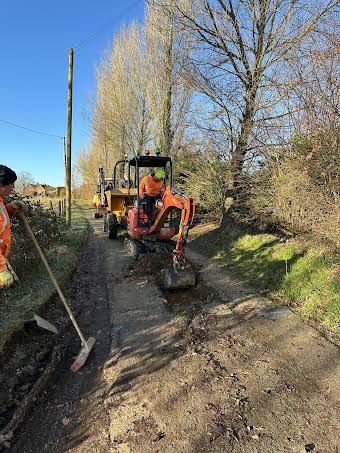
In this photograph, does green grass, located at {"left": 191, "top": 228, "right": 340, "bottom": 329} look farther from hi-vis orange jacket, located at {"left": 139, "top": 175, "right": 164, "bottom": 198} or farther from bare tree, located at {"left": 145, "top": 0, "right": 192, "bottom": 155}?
bare tree, located at {"left": 145, "top": 0, "right": 192, "bottom": 155}

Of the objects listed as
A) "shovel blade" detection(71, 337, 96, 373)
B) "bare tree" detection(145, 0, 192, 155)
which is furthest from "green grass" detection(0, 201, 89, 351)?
"bare tree" detection(145, 0, 192, 155)

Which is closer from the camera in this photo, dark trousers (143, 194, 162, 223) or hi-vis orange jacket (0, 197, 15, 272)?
hi-vis orange jacket (0, 197, 15, 272)

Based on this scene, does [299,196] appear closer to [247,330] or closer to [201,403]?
[247,330]

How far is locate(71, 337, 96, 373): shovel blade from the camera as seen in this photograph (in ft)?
13.5

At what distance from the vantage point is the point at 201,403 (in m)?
3.42

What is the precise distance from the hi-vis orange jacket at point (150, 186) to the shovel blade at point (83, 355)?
5357 millimetres

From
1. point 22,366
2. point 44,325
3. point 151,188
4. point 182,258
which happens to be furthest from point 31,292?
point 151,188

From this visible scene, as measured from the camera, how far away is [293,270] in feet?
22.7

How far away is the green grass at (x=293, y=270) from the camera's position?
5566mm

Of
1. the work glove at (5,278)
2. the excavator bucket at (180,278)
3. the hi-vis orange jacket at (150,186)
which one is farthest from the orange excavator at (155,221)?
the work glove at (5,278)

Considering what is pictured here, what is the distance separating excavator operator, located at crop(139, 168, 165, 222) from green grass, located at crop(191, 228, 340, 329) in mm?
2337

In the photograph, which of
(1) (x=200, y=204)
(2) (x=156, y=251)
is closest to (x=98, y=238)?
(1) (x=200, y=204)

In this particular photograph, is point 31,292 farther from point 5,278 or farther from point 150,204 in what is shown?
point 150,204

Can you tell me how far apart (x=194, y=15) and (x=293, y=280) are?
27.6ft
